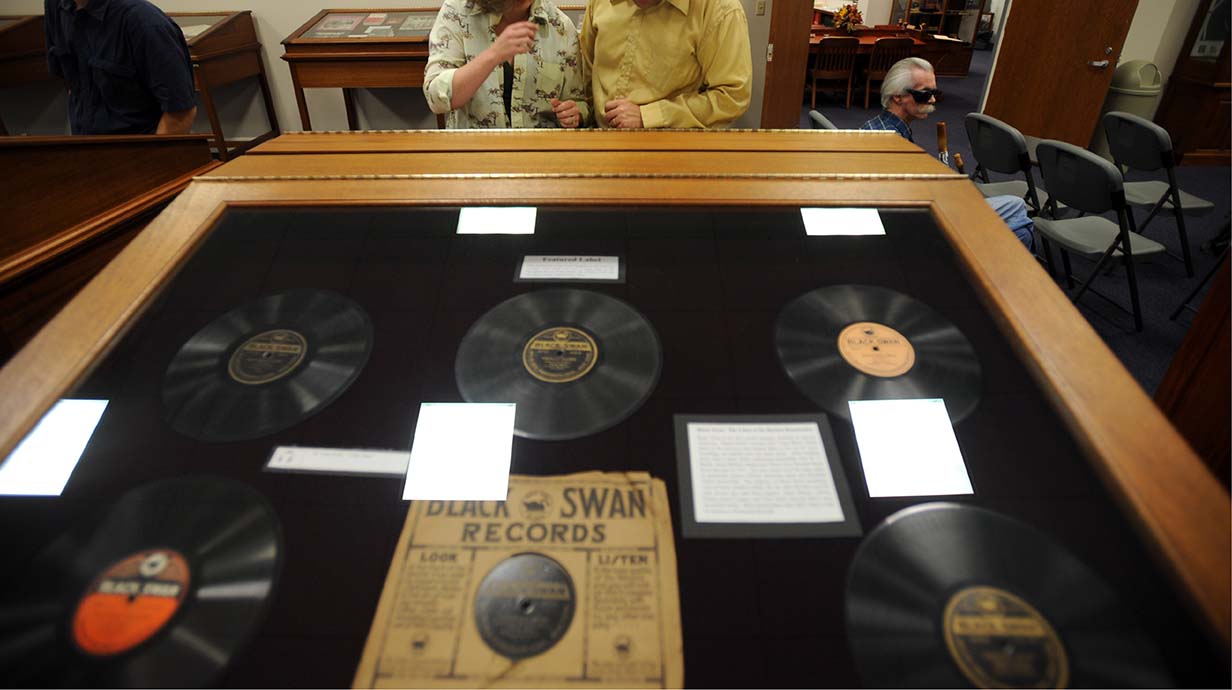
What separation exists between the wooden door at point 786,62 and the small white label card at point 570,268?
373cm

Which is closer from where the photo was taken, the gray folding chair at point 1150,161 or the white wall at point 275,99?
the gray folding chair at point 1150,161

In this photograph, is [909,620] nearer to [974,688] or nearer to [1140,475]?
[974,688]

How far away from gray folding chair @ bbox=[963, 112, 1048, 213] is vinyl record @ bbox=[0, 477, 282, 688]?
12.2 feet

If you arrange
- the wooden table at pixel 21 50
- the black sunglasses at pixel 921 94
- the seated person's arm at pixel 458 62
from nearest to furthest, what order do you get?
1. the seated person's arm at pixel 458 62
2. the black sunglasses at pixel 921 94
3. the wooden table at pixel 21 50

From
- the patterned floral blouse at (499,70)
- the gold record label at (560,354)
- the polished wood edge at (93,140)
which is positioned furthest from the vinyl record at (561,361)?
the polished wood edge at (93,140)

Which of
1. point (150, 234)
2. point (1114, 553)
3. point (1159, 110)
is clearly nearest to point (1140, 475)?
point (1114, 553)

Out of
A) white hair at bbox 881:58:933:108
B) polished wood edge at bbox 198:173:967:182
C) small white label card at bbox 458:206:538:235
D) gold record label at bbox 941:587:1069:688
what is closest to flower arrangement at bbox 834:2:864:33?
white hair at bbox 881:58:933:108

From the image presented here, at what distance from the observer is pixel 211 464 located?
0.72 metres

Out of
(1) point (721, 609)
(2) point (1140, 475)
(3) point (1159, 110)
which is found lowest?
(3) point (1159, 110)

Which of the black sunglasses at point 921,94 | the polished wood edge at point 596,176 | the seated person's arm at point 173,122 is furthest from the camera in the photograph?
the black sunglasses at point 921,94

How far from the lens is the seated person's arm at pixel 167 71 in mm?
2350

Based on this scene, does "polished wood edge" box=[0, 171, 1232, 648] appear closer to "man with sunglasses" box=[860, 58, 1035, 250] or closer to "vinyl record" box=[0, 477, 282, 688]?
"vinyl record" box=[0, 477, 282, 688]

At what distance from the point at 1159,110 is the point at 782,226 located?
647 cm

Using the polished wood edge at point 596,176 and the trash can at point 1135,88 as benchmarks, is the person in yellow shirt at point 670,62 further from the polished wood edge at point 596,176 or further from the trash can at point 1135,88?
the trash can at point 1135,88
